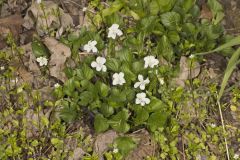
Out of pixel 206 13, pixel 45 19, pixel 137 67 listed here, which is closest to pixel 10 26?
pixel 45 19

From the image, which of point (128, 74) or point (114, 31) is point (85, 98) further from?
point (114, 31)

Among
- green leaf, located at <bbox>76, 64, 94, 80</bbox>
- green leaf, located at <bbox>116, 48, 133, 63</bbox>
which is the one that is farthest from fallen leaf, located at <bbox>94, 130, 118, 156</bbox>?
green leaf, located at <bbox>116, 48, 133, 63</bbox>

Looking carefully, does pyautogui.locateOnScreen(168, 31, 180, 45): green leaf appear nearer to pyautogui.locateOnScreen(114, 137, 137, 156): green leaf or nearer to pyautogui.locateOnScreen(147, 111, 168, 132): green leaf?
pyautogui.locateOnScreen(147, 111, 168, 132): green leaf

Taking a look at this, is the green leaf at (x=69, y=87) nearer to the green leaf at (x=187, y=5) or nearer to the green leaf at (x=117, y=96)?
the green leaf at (x=117, y=96)

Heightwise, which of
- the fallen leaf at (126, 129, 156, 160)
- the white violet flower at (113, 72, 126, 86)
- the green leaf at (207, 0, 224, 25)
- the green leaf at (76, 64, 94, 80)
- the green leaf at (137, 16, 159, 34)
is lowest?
the fallen leaf at (126, 129, 156, 160)

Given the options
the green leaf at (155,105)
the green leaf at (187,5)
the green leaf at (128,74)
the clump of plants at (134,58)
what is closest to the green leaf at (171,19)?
the clump of plants at (134,58)
